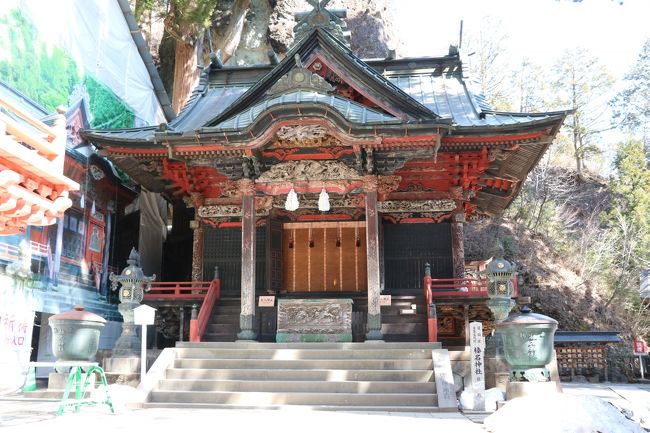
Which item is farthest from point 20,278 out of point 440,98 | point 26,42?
point 440,98

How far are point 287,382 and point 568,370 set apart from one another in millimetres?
11701

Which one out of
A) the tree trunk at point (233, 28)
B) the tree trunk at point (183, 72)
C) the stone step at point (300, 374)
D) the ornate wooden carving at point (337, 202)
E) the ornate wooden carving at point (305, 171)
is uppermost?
the tree trunk at point (233, 28)

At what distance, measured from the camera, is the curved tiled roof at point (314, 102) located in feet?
36.7

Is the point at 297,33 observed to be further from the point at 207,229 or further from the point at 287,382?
the point at 287,382

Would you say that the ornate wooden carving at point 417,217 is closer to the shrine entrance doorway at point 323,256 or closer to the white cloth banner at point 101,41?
the shrine entrance doorway at point 323,256

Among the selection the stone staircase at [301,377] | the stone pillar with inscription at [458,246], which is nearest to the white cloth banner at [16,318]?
the stone staircase at [301,377]

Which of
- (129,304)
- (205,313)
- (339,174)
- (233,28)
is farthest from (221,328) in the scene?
(233,28)

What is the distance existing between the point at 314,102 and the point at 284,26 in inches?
792

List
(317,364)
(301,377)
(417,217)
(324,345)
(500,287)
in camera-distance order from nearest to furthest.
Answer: (301,377), (317,364), (324,345), (500,287), (417,217)

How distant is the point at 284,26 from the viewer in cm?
2956

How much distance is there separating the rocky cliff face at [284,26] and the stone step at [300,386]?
1632cm

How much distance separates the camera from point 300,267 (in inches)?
592

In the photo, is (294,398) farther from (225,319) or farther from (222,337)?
(225,319)

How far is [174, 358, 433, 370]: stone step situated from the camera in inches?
395
